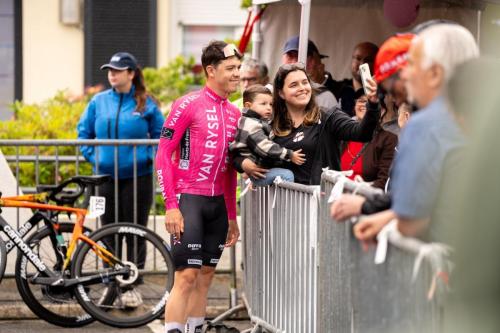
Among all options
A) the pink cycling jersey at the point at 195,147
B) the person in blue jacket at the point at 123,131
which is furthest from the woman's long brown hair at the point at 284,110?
the person in blue jacket at the point at 123,131

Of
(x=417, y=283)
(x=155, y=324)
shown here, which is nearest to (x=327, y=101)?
(x=155, y=324)

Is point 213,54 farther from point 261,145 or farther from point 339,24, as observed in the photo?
point 339,24

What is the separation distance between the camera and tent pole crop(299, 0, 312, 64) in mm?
9445

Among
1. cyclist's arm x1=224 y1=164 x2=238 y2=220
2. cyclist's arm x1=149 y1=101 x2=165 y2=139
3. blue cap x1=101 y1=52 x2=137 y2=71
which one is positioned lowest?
cyclist's arm x1=224 y1=164 x2=238 y2=220

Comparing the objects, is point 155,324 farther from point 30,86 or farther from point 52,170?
point 30,86

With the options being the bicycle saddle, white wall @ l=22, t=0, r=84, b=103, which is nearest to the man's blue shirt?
the bicycle saddle

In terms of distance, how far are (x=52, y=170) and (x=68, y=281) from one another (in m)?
2.73

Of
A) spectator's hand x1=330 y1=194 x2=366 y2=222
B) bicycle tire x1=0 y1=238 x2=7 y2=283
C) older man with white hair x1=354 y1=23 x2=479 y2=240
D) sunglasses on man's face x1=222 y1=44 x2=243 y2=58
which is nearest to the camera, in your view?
older man with white hair x1=354 y1=23 x2=479 y2=240

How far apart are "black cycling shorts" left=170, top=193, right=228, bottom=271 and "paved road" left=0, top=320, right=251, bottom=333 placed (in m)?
1.72

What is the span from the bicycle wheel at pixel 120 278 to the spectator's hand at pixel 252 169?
1937mm

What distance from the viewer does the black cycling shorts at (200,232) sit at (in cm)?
835

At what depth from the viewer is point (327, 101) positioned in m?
9.62

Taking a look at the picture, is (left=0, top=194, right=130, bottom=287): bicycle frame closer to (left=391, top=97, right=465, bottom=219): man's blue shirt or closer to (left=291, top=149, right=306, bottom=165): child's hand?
(left=291, top=149, right=306, bottom=165): child's hand

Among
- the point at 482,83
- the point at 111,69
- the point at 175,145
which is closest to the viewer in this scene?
the point at 482,83
